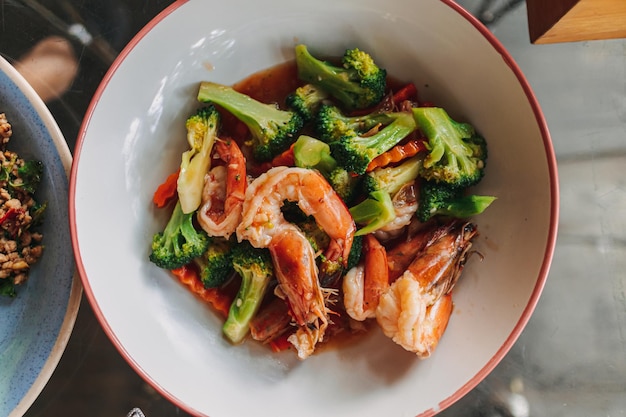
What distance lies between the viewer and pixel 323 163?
180 centimetres

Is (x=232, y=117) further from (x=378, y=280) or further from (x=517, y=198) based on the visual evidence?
(x=517, y=198)

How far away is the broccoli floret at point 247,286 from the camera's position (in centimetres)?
182

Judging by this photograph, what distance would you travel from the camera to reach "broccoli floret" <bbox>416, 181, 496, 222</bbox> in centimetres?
178

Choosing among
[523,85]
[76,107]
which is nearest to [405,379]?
[523,85]

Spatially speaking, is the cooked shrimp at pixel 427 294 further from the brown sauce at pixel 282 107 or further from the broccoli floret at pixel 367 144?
the broccoli floret at pixel 367 144

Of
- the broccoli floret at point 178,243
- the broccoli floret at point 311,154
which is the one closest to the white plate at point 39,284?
the broccoli floret at point 178,243

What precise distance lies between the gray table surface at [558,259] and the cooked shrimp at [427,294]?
475mm

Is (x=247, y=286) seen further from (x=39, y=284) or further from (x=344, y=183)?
(x=39, y=284)

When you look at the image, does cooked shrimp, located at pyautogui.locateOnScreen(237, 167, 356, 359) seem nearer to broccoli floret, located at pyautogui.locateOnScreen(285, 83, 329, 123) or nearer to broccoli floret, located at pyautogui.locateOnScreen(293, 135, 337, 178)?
broccoli floret, located at pyautogui.locateOnScreen(293, 135, 337, 178)

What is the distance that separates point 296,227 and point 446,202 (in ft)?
1.59

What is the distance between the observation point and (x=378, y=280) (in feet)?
5.95

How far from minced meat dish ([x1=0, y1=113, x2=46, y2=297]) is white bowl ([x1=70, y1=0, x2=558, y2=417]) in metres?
0.23

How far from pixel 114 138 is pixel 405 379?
1.21 meters

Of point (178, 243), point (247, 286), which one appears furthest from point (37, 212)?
point (247, 286)
